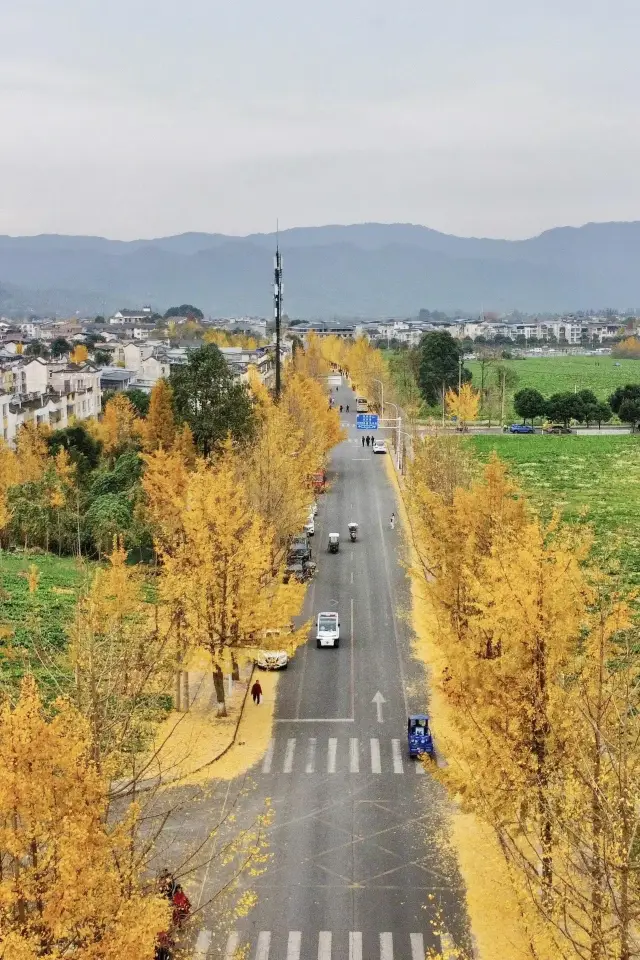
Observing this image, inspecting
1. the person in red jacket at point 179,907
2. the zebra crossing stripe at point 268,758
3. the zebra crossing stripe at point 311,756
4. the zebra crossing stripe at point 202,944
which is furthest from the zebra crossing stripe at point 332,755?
the person in red jacket at point 179,907

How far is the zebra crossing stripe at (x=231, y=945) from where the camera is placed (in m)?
21.5

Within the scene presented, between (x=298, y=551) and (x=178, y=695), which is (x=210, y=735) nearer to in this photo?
(x=178, y=695)

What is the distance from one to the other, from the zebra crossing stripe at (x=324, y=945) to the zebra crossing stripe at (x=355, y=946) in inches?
19.4

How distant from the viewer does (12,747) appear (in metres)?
15.5

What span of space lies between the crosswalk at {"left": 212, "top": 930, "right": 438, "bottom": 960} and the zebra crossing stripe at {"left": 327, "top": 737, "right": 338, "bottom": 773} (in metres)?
8.31

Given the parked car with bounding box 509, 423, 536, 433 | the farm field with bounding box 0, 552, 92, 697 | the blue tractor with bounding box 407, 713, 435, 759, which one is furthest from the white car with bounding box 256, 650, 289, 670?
the parked car with bounding box 509, 423, 536, 433

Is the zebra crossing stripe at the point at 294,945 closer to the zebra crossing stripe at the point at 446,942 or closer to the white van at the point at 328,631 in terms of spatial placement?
the zebra crossing stripe at the point at 446,942

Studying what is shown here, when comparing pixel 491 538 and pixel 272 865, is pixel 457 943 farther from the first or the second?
pixel 491 538

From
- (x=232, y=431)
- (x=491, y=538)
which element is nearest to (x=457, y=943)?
(x=491, y=538)

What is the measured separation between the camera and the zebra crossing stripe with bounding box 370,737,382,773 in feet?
99.7

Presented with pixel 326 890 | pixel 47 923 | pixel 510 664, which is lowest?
pixel 326 890

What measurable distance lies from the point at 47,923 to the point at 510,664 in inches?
454

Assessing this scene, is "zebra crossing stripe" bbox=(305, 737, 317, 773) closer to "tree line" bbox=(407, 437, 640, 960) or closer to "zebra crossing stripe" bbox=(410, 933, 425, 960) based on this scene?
"tree line" bbox=(407, 437, 640, 960)

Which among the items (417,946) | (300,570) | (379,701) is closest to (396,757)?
(379,701)
